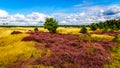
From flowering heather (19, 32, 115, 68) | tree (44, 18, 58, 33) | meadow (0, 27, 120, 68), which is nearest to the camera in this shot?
meadow (0, 27, 120, 68)

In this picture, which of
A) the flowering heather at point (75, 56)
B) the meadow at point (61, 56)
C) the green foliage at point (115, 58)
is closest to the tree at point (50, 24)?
the meadow at point (61, 56)

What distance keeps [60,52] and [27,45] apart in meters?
9.60

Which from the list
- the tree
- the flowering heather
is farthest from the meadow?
the tree

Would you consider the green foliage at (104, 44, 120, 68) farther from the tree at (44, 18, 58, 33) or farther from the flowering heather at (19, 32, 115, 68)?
the tree at (44, 18, 58, 33)

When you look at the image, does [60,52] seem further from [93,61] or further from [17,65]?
[17,65]

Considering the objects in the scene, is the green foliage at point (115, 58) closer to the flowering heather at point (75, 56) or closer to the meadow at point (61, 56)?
the meadow at point (61, 56)

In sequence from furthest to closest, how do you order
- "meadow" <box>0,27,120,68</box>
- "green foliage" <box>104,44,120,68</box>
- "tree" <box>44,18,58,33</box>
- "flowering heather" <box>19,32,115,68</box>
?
1. "tree" <box>44,18,58,33</box>
2. "green foliage" <box>104,44,120,68</box>
3. "flowering heather" <box>19,32,115,68</box>
4. "meadow" <box>0,27,120,68</box>

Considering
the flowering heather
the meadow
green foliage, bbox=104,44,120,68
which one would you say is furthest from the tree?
green foliage, bbox=104,44,120,68

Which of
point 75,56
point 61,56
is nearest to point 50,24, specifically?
point 75,56

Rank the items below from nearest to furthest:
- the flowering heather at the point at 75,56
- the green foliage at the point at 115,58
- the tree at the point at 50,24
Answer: the flowering heather at the point at 75,56 < the green foliage at the point at 115,58 < the tree at the point at 50,24

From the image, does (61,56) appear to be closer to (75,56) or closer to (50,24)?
(75,56)

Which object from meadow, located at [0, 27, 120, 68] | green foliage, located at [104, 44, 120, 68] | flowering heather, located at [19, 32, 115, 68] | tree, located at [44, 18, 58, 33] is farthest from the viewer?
tree, located at [44, 18, 58, 33]

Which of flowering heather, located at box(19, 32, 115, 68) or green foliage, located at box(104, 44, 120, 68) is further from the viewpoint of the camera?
green foliage, located at box(104, 44, 120, 68)

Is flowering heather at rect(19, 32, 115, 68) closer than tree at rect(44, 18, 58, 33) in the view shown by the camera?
Yes
